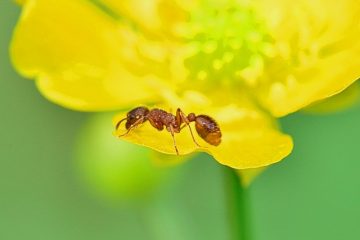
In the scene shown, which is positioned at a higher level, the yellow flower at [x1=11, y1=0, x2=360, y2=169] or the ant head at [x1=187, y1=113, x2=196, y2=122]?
the yellow flower at [x1=11, y1=0, x2=360, y2=169]

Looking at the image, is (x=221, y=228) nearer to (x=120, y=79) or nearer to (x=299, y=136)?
(x=299, y=136)

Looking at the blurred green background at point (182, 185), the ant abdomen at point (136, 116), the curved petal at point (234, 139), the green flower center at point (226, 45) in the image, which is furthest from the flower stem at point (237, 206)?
the blurred green background at point (182, 185)

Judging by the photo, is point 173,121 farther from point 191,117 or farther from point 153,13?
point 153,13

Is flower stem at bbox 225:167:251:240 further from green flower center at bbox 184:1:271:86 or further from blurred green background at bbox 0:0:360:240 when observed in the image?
blurred green background at bbox 0:0:360:240

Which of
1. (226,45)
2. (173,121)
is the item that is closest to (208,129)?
(173,121)

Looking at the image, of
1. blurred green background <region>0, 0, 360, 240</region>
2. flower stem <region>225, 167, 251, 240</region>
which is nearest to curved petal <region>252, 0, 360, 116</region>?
flower stem <region>225, 167, 251, 240</region>

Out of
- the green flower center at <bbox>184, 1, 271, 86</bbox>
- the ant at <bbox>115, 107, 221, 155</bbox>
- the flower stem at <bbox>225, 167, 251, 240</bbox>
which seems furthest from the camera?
the green flower center at <bbox>184, 1, 271, 86</bbox>

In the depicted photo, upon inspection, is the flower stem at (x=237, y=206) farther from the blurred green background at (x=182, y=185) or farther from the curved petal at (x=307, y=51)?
the blurred green background at (x=182, y=185)
